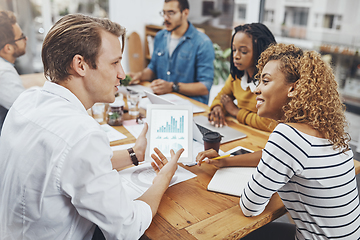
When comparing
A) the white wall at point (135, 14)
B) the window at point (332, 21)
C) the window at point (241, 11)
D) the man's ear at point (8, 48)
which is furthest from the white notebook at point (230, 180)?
the white wall at point (135, 14)

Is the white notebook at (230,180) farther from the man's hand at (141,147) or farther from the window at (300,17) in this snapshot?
the window at (300,17)

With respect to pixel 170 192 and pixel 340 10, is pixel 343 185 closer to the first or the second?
Result: pixel 170 192

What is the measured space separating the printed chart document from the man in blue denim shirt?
132 centimetres

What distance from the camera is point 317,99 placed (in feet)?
3.37

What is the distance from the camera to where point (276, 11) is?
132 inches

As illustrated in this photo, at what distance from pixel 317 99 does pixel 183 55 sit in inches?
78.5

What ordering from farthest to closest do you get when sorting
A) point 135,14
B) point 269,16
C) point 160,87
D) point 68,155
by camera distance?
point 135,14
point 269,16
point 160,87
point 68,155

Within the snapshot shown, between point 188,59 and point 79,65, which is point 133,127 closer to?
point 79,65

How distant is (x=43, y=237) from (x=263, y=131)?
1323mm

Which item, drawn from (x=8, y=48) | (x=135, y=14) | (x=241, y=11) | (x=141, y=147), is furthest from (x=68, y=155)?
(x=135, y=14)

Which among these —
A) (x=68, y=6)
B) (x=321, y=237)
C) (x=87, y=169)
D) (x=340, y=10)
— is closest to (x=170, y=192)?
(x=87, y=169)

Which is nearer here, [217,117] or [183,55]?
[217,117]

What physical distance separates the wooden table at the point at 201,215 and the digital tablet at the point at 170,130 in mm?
163

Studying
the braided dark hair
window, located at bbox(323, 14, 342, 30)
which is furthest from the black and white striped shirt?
window, located at bbox(323, 14, 342, 30)
